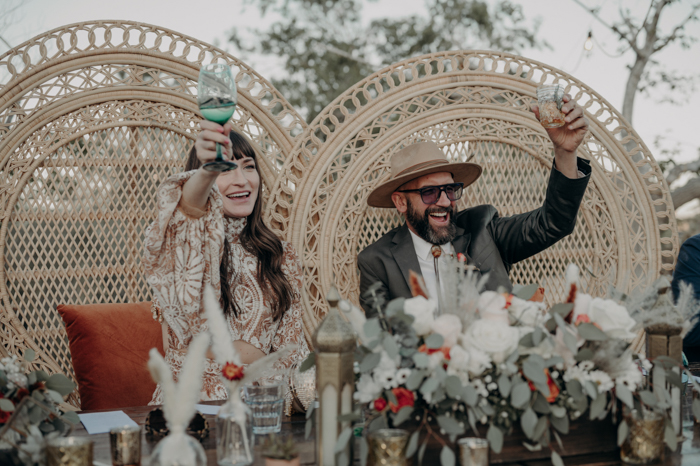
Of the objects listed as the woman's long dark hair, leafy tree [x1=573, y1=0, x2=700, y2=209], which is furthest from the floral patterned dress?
leafy tree [x1=573, y1=0, x2=700, y2=209]

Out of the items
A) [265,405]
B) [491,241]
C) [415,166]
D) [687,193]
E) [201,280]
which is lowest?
[265,405]

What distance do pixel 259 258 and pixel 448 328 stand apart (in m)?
1.41

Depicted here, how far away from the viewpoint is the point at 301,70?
10734 mm

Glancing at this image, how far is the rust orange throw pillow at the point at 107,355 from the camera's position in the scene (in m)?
2.35

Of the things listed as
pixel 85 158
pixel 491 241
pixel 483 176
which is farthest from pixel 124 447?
pixel 483 176

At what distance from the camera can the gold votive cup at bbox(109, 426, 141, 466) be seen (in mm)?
1192

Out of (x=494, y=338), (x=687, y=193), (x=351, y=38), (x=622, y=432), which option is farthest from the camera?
(x=351, y=38)

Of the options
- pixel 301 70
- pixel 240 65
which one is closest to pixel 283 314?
pixel 240 65

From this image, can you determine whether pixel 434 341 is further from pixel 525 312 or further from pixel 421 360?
pixel 525 312

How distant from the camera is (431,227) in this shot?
2668 mm

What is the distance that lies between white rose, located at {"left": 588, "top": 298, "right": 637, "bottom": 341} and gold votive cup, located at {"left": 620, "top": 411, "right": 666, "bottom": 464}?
186mm

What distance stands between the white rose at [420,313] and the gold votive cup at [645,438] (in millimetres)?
509

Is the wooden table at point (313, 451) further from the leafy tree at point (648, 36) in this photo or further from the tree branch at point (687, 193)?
the leafy tree at point (648, 36)

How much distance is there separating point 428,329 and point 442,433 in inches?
8.3
